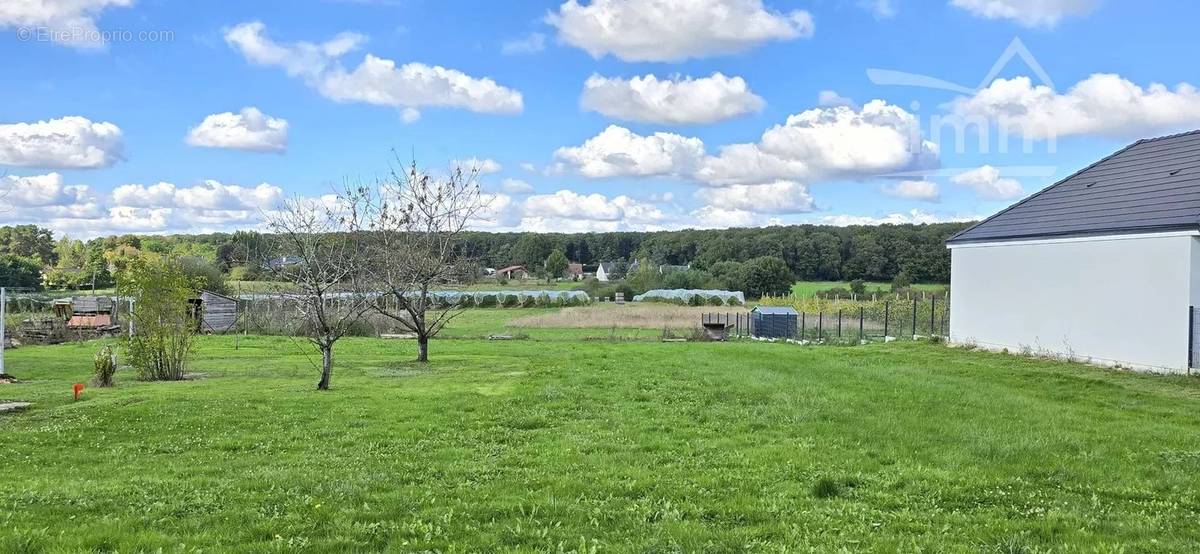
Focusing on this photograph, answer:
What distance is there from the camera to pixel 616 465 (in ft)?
26.1

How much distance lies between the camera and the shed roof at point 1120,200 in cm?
Answer: 1798

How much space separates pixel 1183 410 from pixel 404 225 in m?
22.1

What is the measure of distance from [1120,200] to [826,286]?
57920 millimetres

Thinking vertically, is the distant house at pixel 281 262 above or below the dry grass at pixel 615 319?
above

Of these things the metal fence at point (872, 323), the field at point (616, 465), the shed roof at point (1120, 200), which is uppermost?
the shed roof at point (1120, 200)

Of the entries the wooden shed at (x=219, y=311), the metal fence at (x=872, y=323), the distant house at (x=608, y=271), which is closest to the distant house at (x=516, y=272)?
the distant house at (x=608, y=271)

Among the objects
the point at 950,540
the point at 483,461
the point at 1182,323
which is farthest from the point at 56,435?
the point at 1182,323

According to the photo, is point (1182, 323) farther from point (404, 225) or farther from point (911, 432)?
point (404, 225)

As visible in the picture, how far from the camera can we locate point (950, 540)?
5262 millimetres

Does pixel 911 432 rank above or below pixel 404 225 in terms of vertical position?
below

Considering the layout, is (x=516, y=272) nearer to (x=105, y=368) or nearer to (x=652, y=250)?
(x=652, y=250)

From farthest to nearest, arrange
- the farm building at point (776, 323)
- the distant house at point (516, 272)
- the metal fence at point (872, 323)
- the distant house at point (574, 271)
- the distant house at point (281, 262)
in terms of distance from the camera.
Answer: the distant house at point (574, 271)
the distant house at point (516, 272)
the farm building at point (776, 323)
the metal fence at point (872, 323)
the distant house at point (281, 262)

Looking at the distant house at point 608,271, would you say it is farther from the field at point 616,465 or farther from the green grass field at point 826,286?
the field at point 616,465

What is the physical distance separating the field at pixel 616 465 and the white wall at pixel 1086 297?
70.8 inches
